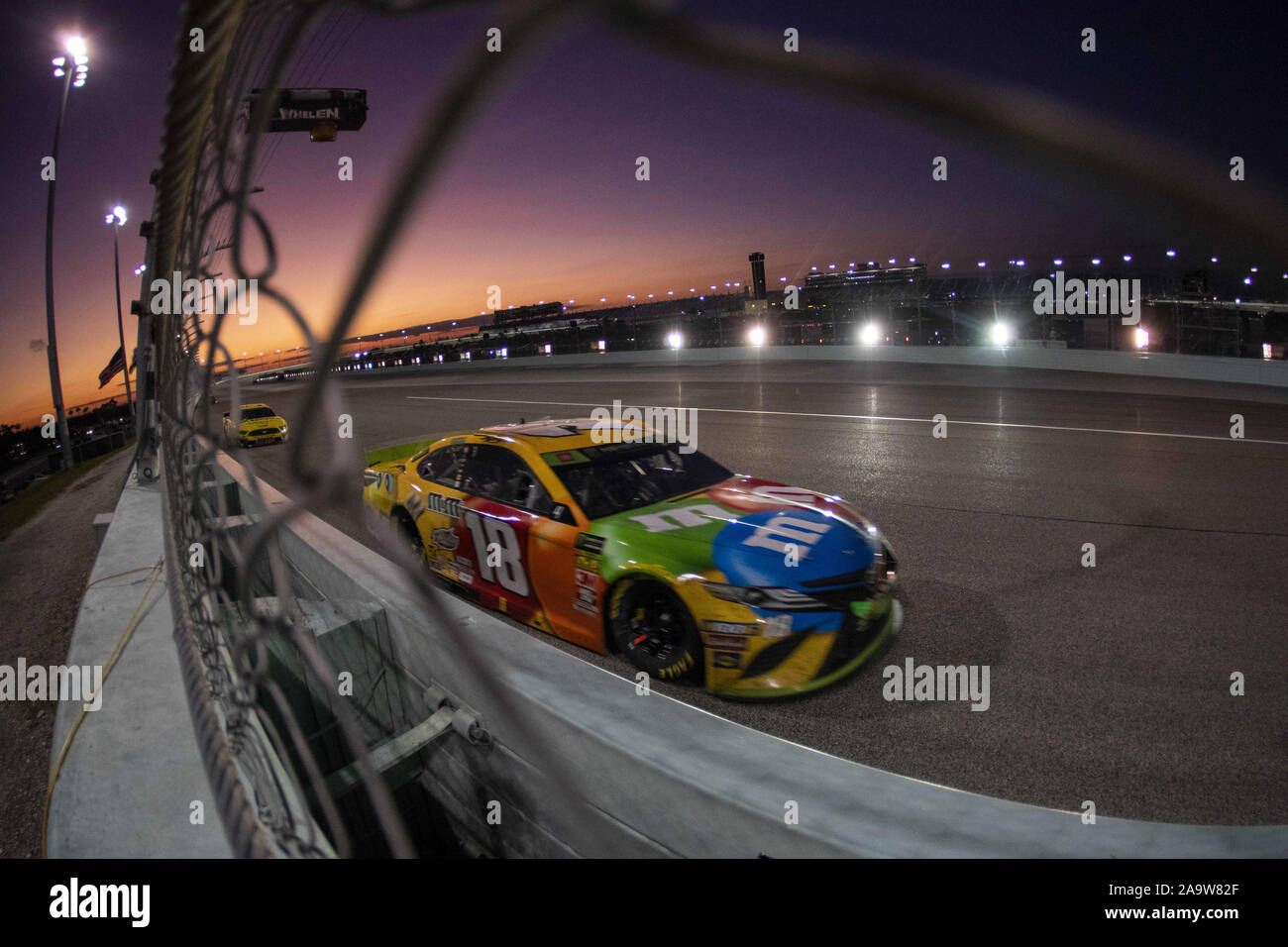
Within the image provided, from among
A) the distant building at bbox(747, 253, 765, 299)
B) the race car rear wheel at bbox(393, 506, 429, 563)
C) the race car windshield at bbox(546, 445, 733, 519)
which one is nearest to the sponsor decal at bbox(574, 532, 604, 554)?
the race car windshield at bbox(546, 445, 733, 519)

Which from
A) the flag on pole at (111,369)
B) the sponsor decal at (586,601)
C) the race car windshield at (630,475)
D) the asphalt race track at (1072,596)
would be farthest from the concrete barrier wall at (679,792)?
the flag on pole at (111,369)

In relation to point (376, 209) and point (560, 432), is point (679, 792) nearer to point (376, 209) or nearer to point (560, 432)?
point (376, 209)

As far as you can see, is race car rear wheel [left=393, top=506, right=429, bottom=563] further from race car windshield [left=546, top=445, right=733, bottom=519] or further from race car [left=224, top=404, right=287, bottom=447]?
race car [left=224, top=404, right=287, bottom=447]

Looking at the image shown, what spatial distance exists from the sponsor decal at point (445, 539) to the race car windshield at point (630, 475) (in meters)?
1.02

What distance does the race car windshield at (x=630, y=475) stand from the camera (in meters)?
4.88

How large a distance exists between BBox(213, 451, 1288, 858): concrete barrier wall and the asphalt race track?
1.13 meters

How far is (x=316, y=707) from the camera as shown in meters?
4.13

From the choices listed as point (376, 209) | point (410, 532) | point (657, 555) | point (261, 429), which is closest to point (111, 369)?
point (261, 429)

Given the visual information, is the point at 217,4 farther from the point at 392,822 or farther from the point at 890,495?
the point at 890,495

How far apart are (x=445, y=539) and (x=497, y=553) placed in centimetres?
72

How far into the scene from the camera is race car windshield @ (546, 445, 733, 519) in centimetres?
488

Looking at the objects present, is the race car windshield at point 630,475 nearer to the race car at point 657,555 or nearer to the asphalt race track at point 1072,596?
the race car at point 657,555

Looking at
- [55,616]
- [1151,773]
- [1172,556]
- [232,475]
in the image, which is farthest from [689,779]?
[232,475]
